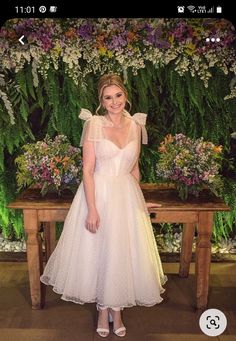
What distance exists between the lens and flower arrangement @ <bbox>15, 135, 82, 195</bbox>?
2.37 meters

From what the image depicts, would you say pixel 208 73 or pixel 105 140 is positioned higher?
pixel 208 73

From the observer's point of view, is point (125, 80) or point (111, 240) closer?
point (111, 240)

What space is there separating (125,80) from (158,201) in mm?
711

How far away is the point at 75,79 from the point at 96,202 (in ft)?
2.75

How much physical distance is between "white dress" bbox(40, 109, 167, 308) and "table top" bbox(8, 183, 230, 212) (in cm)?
14

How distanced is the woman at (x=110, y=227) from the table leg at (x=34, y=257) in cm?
18

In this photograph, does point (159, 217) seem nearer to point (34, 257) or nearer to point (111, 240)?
A: point (111, 240)

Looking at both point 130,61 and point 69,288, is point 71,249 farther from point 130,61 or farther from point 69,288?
point 130,61

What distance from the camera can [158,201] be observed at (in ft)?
7.73

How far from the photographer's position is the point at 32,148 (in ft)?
7.98
